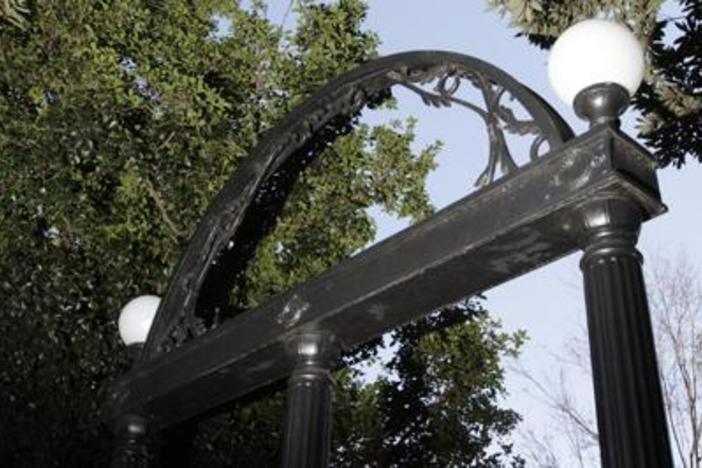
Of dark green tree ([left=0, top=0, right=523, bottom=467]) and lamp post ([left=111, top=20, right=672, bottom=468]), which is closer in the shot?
lamp post ([left=111, top=20, right=672, bottom=468])

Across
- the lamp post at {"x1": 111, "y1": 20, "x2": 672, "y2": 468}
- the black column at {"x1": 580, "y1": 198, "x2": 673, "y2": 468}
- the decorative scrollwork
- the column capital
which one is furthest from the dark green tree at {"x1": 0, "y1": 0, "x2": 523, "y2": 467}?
the black column at {"x1": 580, "y1": 198, "x2": 673, "y2": 468}

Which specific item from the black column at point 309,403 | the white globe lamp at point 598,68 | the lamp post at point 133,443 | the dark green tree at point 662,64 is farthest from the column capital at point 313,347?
the dark green tree at point 662,64

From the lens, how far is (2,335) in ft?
20.2

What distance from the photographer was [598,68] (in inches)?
135

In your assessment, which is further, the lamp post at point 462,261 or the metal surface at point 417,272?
the metal surface at point 417,272

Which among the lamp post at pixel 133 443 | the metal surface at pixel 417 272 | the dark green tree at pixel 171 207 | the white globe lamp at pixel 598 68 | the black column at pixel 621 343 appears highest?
the dark green tree at pixel 171 207

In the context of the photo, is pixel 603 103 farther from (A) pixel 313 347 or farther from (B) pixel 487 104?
(A) pixel 313 347

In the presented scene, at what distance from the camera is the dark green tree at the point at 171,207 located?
632 centimetres

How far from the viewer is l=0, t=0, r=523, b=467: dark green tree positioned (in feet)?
20.7

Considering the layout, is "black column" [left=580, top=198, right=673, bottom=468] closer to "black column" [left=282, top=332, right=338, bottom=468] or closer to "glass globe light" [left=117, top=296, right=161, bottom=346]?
"black column" [left=282, top=332, right=338, bottom=468]

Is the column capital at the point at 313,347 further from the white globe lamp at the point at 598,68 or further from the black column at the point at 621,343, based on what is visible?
the white globe lamp at the point at 598,68

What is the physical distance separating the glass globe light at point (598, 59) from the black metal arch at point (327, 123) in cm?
19

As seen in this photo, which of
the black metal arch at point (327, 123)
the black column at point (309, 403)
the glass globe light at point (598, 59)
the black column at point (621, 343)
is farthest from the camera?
the black column at point (309, 403)

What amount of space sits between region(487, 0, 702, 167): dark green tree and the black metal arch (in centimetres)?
194
